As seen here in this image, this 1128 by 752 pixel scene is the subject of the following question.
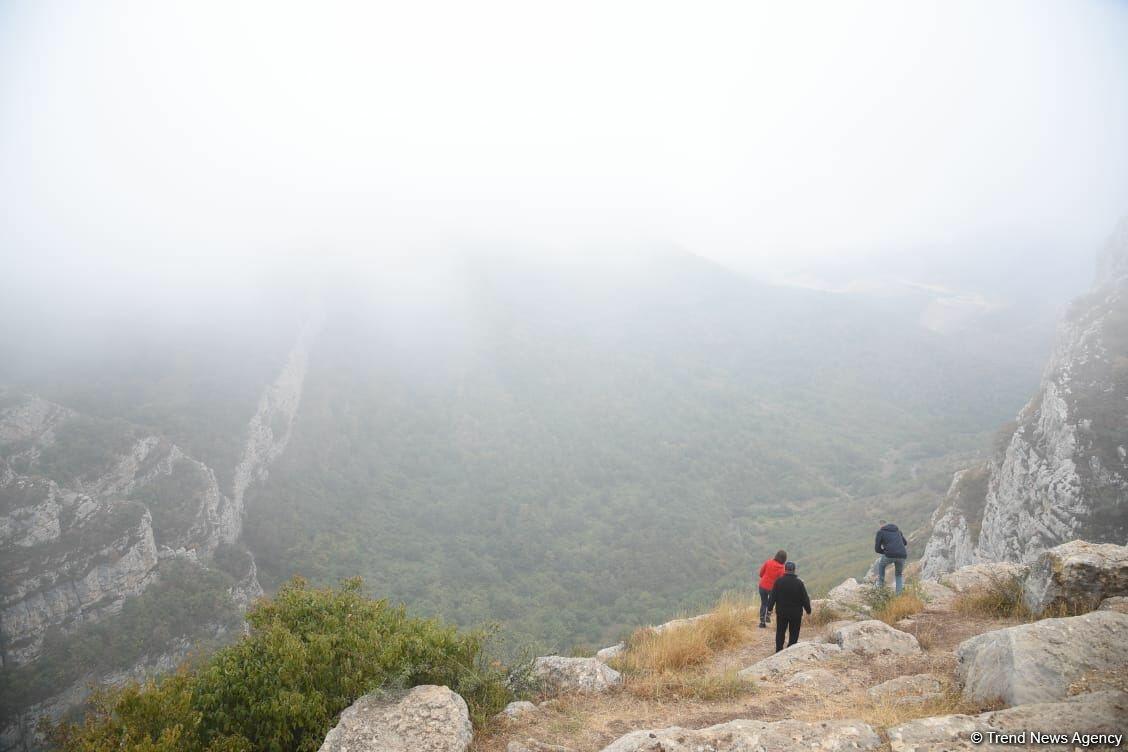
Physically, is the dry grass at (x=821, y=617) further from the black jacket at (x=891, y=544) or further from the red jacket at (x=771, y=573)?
the black jacket at (x=891, y=544)

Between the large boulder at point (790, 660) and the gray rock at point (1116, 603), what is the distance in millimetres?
3836

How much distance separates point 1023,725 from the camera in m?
4.15

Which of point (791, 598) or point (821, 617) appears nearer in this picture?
point (791, 598)

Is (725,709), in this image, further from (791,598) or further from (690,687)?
(791,598)

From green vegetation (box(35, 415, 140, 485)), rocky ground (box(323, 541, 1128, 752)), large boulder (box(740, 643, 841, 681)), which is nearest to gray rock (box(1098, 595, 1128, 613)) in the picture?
rocky ground (box(323, 541, 1128, 752))

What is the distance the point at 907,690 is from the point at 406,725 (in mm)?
6329

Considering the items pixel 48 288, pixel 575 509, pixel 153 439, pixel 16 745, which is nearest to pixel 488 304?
pixel 575 509

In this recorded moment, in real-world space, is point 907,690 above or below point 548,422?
above

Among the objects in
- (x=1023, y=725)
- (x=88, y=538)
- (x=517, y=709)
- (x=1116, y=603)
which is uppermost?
(x=1023, y=725)

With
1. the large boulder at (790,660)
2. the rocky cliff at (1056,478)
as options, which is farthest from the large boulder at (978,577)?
the rocky cliff at (1056,478)

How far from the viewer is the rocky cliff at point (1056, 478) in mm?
Result: 28234

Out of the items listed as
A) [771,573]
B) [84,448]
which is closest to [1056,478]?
[771,573]

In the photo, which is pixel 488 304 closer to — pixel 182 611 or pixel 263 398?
pixel 263 398

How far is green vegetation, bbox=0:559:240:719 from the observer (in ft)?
119
